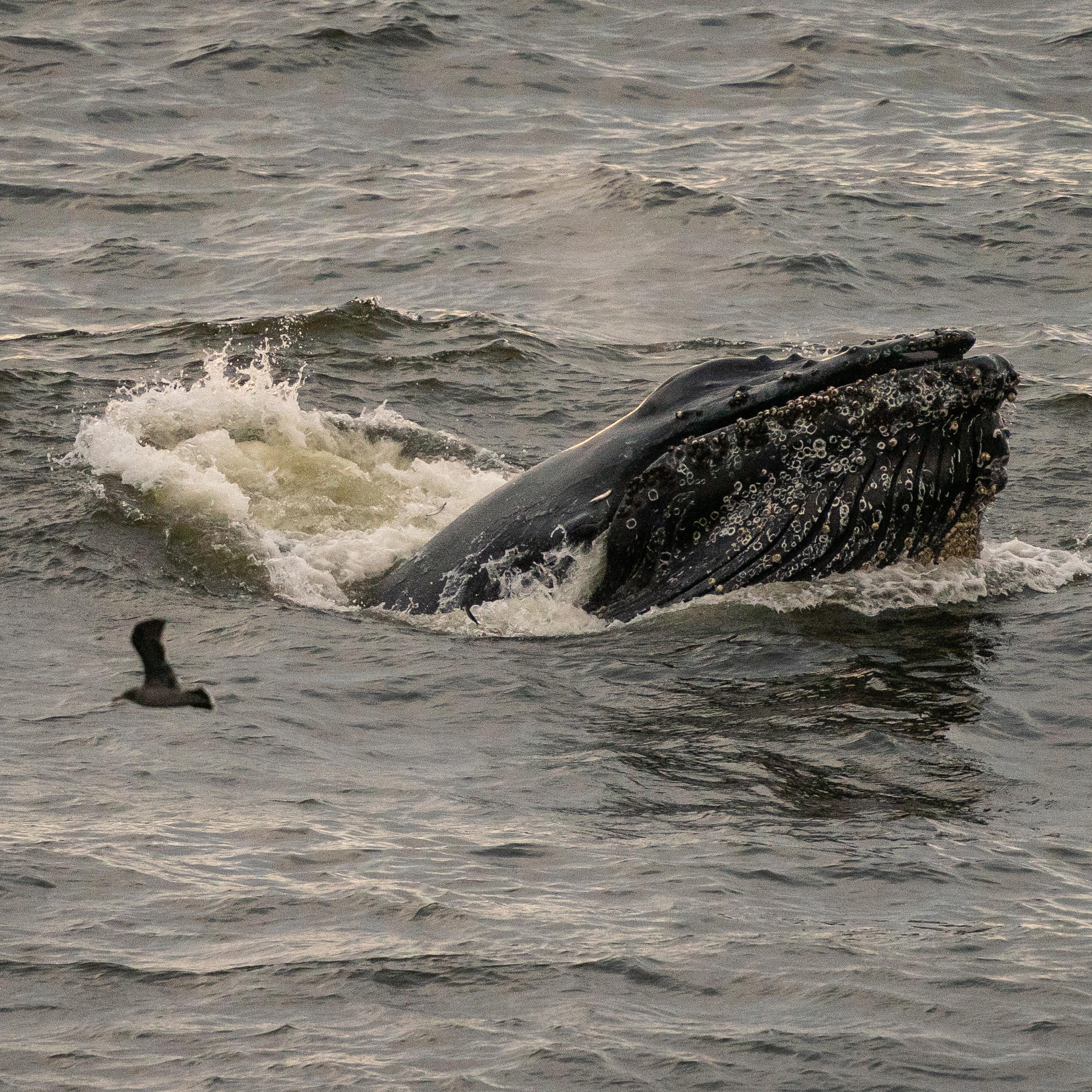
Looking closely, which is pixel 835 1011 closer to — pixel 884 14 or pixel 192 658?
pixel 192 658

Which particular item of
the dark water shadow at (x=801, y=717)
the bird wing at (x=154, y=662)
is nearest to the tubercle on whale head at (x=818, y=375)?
the dark water shadow at (x=801, y=717)

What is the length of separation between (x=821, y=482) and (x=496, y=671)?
5.63ft

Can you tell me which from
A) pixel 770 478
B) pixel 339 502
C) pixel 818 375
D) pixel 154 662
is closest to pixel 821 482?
pixel 770 478

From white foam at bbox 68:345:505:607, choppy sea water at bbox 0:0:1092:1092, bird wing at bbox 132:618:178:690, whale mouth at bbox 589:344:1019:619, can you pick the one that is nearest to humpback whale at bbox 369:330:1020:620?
whale mouth at bbox 589:344:1019:619

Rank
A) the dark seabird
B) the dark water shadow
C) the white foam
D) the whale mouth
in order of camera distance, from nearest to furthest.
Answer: the dark seabird, the dark water shadow, the whale mouth, the white foam

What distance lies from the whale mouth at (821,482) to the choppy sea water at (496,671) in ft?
0.95

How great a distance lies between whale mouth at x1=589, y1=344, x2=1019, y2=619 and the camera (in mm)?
7984

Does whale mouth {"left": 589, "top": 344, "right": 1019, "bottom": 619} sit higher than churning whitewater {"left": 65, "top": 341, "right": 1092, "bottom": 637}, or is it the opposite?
whale mouth {"left": 589, "top": 344, "right": 1019, "bottom": 619}

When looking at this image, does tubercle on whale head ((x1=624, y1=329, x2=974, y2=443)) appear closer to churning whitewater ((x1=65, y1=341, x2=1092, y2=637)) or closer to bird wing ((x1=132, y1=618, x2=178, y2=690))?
churning whitewater ((x1=65, y1=341, x2=1092, y2=637))

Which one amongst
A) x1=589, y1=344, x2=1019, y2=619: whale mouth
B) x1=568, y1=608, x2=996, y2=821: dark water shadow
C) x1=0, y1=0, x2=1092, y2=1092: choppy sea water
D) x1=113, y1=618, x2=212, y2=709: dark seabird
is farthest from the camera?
x1=589, y1=344, x2=1019, y2=619: whale mouth

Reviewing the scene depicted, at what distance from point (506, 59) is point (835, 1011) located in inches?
853

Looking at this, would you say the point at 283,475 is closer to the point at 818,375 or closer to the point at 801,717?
the point at 818,375

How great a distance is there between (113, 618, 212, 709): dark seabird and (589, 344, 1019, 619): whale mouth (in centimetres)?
392

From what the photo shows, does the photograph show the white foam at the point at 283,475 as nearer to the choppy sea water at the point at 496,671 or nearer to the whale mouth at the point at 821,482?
the choppy sea water at the point at 496,671
